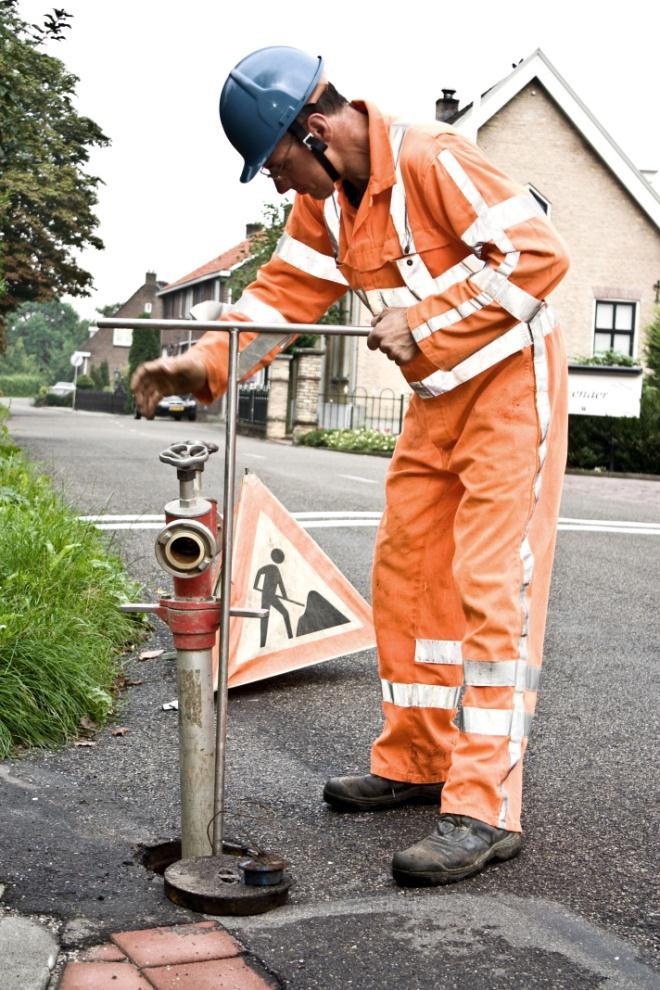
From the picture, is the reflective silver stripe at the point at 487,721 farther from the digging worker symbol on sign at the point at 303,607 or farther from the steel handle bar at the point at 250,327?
the digging worker symbol on sign at the point at 303,607

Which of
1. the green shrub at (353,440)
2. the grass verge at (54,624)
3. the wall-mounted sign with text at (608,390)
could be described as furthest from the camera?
the green shrub at (353,440)

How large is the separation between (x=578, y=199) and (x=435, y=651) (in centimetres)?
3185

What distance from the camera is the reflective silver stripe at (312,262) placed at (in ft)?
12.2

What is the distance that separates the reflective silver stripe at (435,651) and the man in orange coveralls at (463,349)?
327 millimetres

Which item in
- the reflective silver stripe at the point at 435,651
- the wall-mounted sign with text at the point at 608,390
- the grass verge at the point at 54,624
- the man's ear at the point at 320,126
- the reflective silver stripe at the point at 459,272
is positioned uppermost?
the man's ear at the point at 320,126

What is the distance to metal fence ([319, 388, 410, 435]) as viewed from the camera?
33312 mm

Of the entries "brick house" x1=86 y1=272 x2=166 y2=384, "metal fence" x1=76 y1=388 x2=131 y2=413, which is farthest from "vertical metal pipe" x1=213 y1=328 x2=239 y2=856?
"brick house" x1=86 y1=272 x2=166 y2=384

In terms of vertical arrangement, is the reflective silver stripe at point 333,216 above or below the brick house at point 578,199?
below

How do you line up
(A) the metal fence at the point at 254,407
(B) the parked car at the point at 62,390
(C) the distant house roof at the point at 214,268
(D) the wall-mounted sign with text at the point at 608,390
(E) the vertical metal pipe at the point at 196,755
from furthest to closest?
(B) the parked car at the point at 62,390, (C) the distant house roof at the point at 214,268, (A) the metal fence at the point at 254,407, (D) the wall-mounted sign with text at the point at 608,390, (E) the vertical metal pipe at the point at 196,755

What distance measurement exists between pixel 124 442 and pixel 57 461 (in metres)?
6.33

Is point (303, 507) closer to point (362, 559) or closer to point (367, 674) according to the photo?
point (362, 559)

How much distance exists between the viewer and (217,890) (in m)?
2.90

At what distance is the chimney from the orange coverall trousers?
113 ft

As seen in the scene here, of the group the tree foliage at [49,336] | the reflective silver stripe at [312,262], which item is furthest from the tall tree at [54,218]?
the tree foliage at [49,336]
